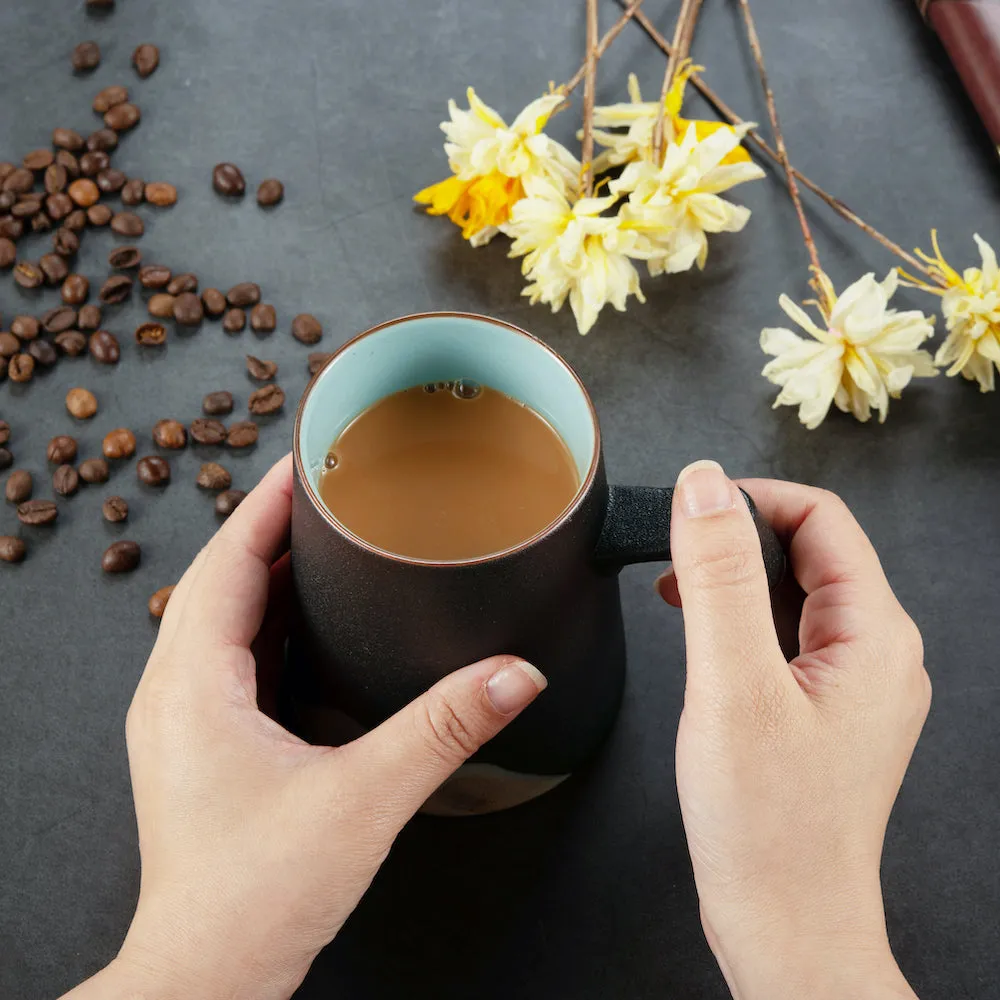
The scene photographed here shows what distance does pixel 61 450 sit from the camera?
4.02 feet

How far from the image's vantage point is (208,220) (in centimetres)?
139

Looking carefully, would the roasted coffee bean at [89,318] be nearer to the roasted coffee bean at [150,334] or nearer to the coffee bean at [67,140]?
the roasted coffee bean at [150,334]

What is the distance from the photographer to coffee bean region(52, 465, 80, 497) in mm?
1216

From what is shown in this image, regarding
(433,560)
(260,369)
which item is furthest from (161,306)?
(433,560)

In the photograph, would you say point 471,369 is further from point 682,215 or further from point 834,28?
point 834,28

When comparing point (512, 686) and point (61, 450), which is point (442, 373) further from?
point (61, 450)

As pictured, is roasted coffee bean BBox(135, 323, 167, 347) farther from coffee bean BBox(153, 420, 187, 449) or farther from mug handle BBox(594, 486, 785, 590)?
mug handle BBox(594, 486, 785, 590)

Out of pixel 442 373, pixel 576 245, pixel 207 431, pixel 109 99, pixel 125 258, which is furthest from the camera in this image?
pixel 109 99

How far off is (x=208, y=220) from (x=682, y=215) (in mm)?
587

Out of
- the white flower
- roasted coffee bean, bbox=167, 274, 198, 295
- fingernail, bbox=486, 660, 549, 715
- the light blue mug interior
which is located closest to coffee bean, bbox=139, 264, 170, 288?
roasted coffee bean, bbox=167, 274, 198, 295

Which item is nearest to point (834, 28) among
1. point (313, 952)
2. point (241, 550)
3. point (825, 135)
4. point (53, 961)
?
point (825, 135)

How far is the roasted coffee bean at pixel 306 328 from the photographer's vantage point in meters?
1.31

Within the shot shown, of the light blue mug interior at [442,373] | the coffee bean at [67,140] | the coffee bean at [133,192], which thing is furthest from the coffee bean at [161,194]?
the light blue mug interior at [442,373]

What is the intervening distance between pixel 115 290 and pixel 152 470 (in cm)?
25
